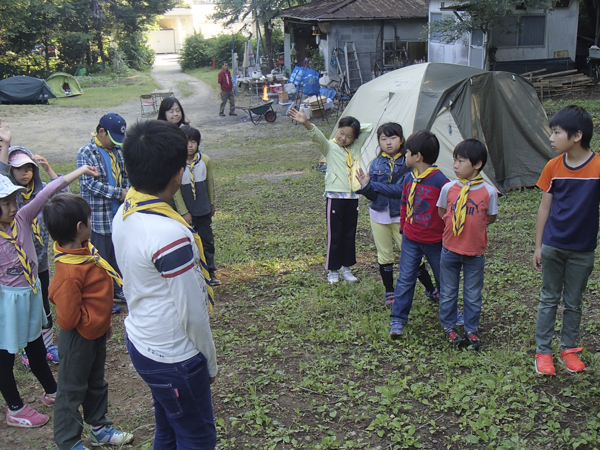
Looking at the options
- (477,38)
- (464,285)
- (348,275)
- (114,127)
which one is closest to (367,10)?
(477,38)

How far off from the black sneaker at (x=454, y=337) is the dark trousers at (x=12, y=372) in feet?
8.91

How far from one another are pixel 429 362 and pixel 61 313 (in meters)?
2.40

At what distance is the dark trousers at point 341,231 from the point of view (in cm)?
490

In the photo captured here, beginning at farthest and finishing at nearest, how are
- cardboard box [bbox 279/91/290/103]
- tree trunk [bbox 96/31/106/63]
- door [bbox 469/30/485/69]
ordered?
tree trunk [bbox 96/31/106/63], cardboard box [bbox 279/91/290/103], door [bbox 469/30/485/69]

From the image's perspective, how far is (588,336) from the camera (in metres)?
3.88

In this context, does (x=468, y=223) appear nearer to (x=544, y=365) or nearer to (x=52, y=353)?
(x=544, y=365)

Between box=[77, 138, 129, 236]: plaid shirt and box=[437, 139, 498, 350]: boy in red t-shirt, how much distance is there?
2.68 metres

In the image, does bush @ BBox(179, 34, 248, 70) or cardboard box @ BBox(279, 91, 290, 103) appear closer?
cardboard box @ BBox(279, 91, 290, 103)

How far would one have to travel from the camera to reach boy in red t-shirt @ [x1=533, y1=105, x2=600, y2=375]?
318 cm

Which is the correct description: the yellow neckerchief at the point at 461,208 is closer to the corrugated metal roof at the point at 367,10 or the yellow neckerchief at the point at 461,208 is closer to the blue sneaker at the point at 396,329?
the blue sneaker at the point at 396,329

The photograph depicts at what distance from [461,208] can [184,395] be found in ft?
7.40

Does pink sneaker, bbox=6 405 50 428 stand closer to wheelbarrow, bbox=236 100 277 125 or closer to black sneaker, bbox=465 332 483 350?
black sneaker, bbox=465 332 483 350

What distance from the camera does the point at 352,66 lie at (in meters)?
20.3

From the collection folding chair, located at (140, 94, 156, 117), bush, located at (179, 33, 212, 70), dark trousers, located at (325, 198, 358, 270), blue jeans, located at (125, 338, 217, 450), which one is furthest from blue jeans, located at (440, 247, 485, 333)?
bush, located at (179, 33, 212, 70)
